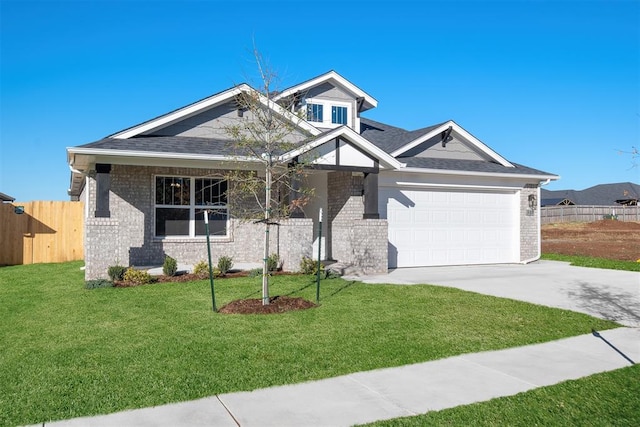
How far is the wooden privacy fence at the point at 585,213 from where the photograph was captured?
153 feet

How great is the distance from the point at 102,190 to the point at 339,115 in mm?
9649

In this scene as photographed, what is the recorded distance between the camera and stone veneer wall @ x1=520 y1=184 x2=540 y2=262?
1755 centimetres

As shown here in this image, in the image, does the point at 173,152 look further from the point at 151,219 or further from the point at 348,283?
the point at 348,283

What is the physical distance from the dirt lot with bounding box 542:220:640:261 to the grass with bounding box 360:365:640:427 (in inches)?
685

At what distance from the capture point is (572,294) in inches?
431

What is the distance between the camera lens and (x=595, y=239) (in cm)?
3203

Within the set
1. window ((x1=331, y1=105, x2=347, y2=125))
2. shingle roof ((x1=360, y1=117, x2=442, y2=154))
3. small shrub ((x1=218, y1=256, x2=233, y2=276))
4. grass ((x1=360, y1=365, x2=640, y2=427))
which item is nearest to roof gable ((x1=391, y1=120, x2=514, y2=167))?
shingle roof ((x1=360, y1=117, x2=442, y2=154))

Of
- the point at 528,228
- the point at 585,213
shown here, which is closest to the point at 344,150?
the point at 528,228

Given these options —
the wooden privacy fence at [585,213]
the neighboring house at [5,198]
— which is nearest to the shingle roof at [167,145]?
the neighboring house at [5,198]

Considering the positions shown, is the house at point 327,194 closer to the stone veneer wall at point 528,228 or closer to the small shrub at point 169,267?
the stone veneer wall at point 528,228

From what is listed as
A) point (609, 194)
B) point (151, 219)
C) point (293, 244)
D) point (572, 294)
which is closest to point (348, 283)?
point (293, 244)

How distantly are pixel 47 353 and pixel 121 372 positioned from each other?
1.40 meters

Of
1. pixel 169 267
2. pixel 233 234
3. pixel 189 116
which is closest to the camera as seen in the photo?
pixel 169 267

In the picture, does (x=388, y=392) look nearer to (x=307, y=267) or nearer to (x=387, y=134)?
(x=307, y=267)
